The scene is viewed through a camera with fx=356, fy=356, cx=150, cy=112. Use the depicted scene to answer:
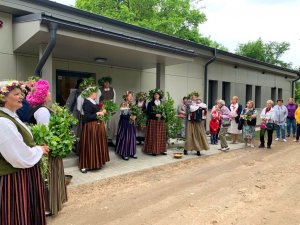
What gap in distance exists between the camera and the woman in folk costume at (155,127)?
1002cm

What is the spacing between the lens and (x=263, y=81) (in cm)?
2241

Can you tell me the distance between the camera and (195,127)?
34.4 ft

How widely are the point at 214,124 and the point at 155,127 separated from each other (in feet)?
11.5

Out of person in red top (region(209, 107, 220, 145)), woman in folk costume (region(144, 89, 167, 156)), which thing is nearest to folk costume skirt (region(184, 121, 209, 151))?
woman in folk costume (region(144, 89, 167, 156))

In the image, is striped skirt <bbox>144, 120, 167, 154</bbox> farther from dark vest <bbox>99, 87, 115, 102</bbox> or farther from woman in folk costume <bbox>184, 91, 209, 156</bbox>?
dark vest <bbox>99, 87, 115, 102</bbox>

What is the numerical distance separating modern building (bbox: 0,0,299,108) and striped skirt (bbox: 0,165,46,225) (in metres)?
4.01

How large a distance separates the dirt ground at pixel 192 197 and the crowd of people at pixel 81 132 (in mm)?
753

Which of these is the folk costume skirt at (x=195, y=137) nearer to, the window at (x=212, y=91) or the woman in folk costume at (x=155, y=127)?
the woman in folk costume at (x=155, y=127)

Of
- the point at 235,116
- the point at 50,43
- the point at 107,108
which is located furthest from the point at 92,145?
the point at 235,116

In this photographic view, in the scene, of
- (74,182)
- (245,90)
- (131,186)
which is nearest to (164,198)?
(131,186)

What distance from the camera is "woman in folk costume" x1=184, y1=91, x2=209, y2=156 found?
1020 centimetres

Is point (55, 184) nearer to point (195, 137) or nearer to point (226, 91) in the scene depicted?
point (195, 137)

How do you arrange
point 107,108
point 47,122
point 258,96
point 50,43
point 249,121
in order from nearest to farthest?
point 47,122
point 50,43
point 107,108
point 249,121
point 258,96

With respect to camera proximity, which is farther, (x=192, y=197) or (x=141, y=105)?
(x=141, y=105)
